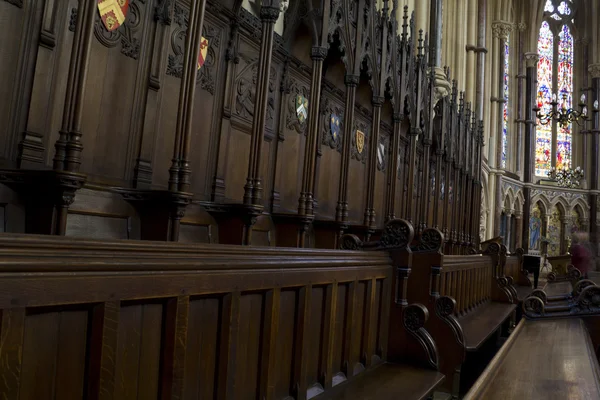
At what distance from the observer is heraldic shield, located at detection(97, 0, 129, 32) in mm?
3711

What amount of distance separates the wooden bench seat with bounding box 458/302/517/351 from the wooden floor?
0.37m

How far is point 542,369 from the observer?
2.61m

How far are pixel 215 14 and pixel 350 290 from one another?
3.27 metres

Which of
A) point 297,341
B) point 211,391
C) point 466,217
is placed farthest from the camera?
point 466,217

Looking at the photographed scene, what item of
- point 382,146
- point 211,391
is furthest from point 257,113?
point 382,146

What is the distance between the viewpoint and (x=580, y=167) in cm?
2397

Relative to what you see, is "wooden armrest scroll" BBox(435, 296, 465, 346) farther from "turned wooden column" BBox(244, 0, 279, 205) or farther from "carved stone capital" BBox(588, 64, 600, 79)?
"carved stone capital" BBox(588, 64, 600, 79)

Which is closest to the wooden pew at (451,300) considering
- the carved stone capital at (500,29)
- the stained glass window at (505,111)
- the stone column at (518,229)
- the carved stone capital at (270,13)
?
the carved stone capital at (270,13)

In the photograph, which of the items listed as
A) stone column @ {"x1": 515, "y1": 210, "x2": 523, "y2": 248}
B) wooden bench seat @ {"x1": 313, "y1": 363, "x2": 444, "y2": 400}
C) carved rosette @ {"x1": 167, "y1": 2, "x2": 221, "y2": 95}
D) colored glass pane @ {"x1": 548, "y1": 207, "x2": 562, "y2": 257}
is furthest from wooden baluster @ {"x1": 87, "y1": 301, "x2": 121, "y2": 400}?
Result: colored glass pane @ {"x1": 548, "y1": 207, "x2": 562, "y2": 257}

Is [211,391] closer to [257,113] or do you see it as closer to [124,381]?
[124,381]

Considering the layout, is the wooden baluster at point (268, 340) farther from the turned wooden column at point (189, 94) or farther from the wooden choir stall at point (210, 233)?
the turned wooden column at point (189, 94)

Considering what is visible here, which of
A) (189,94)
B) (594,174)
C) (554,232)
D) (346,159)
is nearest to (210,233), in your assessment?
(189,94)

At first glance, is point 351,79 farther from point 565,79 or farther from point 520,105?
point 565,79

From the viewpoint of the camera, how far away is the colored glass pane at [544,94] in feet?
80.2
